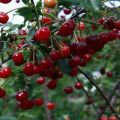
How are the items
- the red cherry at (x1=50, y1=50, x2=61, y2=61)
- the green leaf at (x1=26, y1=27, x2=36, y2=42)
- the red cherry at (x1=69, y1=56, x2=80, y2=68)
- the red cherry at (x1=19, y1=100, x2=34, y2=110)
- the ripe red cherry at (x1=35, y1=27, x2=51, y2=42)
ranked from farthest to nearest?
the red cherry at (x1=19, y1=100, x2=34, y2=110)
the red cherry at (x1=69, y1=56, x2=80, y2=68)
the red cherry at (x1=50, y1=50, x2=61, y2=61)
the green leaf at (x1=26, y1=27, x2=36, y2=42)
the ripe red cherry at (x1=35, y1=27, x2=51, y2=42)

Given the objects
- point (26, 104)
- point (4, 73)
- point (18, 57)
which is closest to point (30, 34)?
point (18, 57)

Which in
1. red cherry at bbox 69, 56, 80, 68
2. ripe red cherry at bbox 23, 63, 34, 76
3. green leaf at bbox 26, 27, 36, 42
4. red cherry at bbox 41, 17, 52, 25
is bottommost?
red cherry at bbox 69, 56, 80, 68

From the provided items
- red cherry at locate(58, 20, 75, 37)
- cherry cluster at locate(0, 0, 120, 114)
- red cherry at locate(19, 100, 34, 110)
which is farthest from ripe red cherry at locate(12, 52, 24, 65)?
red cherry at locate(19, 100, 34, 110)

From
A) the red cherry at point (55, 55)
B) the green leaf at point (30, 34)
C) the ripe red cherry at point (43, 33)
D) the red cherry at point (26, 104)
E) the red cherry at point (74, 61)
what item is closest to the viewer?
the ripe red cherry at point (43, 33)

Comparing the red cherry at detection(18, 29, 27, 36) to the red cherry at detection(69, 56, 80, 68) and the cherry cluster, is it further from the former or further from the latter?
the red cherry at detection(69, 56, 80, 68)

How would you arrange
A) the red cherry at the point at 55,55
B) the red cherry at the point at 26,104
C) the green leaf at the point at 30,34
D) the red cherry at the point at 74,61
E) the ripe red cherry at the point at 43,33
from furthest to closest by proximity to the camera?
the red cherry at the point at 26,104 → the red cherry at the point at 74,61 → the red cherry at the point at 55,55 → the green leaf at the point at 30,34 → the ripe red cherry at the point at 43,33

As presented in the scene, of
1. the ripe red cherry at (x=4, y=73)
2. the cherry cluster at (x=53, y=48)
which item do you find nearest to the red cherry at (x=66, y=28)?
the cherry cluster at (x=53, y=48)

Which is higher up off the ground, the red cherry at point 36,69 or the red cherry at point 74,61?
the red cherry at point 36,69

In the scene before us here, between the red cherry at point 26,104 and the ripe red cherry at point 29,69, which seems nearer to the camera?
the ripe red cherry at point 29,69

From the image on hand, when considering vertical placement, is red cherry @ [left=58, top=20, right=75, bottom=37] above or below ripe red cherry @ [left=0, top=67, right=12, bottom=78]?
above

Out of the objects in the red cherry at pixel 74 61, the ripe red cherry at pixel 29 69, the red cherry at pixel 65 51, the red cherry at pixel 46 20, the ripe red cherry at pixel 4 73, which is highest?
the red cherry at pixel 46 20

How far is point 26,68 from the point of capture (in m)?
1.99

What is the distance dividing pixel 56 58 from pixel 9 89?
73.6 inches

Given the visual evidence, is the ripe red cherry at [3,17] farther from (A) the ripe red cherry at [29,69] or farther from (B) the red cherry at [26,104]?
(B) the red cherry at [26,104]
